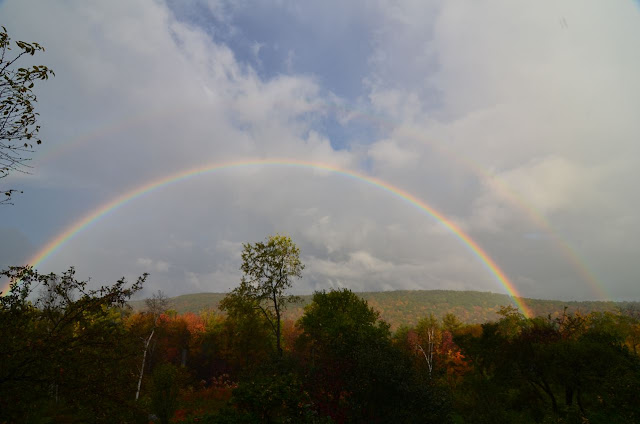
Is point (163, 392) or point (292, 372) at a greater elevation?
point (292, 372)

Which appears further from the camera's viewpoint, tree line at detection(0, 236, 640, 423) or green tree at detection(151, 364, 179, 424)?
green tree at detection(151, 364, 179, 424)

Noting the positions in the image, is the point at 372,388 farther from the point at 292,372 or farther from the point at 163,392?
the point at 163,392

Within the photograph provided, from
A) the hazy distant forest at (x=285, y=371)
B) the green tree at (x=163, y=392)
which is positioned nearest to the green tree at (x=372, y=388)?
the hazy distant forest at (x=285, y=371)

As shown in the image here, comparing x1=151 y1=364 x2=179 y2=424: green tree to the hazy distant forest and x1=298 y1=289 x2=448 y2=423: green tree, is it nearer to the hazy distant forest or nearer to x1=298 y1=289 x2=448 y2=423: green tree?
the hazy distant forest

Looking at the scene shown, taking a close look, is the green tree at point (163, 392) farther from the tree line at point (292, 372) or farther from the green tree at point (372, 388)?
the green tree at point (372, 388)

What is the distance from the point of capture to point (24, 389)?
7.62 metres

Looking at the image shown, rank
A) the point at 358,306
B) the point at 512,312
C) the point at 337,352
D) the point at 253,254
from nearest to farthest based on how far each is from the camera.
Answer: the point at 337,352 < the point at 253,254 < the point at 358,306 < the point at 512,312

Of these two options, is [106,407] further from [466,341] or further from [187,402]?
[187,402]

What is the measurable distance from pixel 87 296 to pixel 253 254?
87.0 feet

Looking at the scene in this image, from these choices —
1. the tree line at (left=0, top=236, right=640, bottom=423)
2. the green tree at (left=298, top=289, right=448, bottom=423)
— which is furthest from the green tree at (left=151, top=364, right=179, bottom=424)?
the green tree at (left=298, top=289, right=448, bottom=423)

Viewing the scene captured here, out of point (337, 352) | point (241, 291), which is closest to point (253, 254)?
point (241, 291)

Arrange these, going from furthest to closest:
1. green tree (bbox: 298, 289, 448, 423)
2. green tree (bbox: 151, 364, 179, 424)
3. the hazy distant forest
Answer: green tree (bbox: 151, 364, 179, 424) < green tree (bbox: 298, 289, 448, 423) < the hazy distant forest

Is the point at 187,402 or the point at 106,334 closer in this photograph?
the point at 106,334

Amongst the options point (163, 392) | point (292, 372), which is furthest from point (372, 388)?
point (163, 392)
